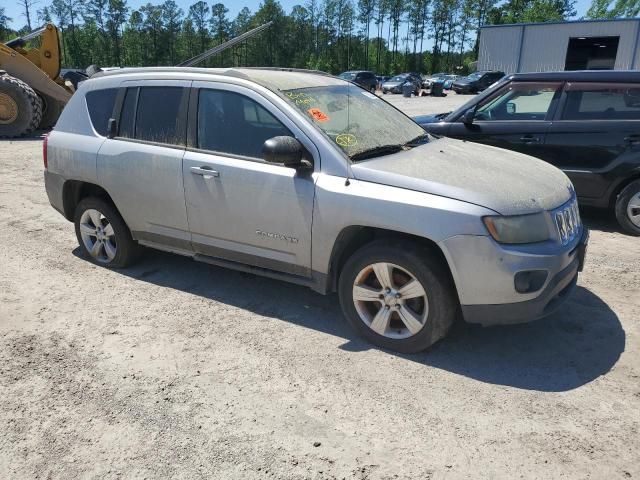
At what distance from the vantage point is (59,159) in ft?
16.3

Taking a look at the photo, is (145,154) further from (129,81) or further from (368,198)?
(368,198)

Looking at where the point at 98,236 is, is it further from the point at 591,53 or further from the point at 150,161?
the point at 591,53

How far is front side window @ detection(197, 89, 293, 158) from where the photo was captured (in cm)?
387

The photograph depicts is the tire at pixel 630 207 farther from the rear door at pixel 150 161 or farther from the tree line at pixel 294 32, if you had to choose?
the tree line at pixel 294 32

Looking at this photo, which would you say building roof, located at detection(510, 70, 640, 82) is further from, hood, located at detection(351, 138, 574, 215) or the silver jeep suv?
hood, located at detection(351, 138, 574, 215)

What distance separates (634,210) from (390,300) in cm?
385

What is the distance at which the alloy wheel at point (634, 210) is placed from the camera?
584 cm

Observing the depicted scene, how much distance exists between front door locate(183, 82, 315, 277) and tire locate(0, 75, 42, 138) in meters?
11.8

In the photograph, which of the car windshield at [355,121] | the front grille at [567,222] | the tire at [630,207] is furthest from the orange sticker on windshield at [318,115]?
the tire at [630,207]

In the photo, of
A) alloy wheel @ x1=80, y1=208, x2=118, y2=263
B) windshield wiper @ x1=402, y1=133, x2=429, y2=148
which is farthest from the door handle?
windshield wiper @ x1=402, y1=133, x2=429, y2=148

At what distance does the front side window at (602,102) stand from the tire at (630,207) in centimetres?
76

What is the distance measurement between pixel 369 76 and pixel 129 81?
3768cm

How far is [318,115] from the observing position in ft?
12.6

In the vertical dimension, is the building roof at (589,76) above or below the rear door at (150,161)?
above
